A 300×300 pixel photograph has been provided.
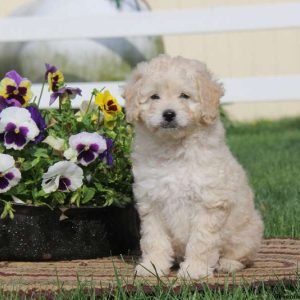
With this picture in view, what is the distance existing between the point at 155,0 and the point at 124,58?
10.7ft

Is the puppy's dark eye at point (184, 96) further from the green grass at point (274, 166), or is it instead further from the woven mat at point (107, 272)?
the green grass at point (274, 166)

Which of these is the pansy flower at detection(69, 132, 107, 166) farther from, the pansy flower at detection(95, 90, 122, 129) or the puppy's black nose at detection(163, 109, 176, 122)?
the puppy's black nose at detection(163, 109, 176, 122)

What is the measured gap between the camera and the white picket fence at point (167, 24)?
7.89 m

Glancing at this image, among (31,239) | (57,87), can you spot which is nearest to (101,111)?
(57,87)

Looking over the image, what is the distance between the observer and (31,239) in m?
4.04

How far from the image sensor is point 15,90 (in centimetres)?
421

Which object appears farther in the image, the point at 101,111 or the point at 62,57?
the point at 62,57

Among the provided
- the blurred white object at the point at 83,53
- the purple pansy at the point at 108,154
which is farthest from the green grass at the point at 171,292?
the blurred white object at the point at 83,53

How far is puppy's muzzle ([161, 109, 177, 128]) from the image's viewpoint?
361cm

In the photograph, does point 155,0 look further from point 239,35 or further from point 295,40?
point 295,40

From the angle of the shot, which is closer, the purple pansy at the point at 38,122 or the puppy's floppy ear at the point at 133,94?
the puppy's floppy ear at the point at 133,94

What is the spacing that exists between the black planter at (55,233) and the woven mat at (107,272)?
55mm

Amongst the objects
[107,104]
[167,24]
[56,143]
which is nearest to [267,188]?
[107,104]

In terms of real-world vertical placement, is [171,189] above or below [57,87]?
below
